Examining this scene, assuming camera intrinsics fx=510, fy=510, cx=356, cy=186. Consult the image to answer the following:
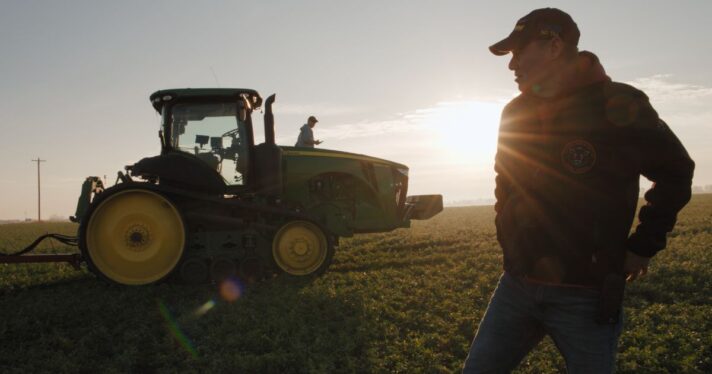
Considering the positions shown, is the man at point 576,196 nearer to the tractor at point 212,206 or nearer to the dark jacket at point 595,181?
the dark jacket at point 595,181

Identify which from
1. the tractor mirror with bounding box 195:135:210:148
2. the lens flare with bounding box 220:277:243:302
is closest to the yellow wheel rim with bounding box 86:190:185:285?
the lens flare with bounding box 220:277:243:302

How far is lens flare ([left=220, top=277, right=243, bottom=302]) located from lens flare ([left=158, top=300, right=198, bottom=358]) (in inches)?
39.2

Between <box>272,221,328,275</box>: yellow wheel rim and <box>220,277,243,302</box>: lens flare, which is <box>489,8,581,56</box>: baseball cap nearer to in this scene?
<box>220,277,243,302</box>: lens flare

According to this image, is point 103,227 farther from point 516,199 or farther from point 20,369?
point 516,199

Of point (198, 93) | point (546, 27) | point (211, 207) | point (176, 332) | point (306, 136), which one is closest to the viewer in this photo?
point (546, 27)

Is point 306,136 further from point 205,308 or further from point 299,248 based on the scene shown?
point 205,308

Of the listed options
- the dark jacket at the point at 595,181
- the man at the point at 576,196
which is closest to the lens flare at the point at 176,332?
the man at the point at 576,196

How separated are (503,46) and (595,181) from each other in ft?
2.69

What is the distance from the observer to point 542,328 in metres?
2.53

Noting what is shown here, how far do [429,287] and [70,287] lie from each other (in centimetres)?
615

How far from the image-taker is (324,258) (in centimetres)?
925

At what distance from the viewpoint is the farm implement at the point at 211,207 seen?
8094mm

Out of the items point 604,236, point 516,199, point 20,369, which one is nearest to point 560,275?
point 604,236

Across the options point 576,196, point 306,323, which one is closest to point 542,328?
point 576,196
